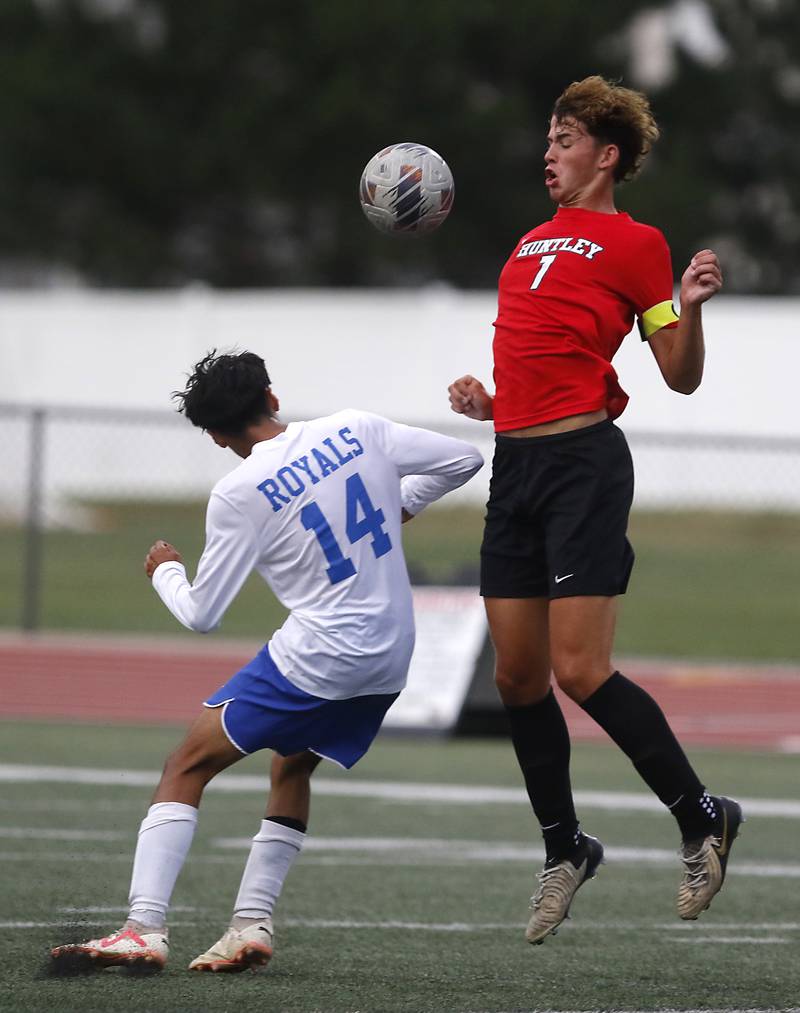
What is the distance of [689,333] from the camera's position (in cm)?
550

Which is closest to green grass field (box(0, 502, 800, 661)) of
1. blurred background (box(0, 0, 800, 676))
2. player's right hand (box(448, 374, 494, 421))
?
blurred background (box(0, 0, 800, 676))

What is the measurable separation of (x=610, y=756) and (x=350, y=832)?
355 centimetres

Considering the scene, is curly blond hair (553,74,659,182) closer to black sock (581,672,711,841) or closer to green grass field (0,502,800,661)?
black sock (581,672,711,841)

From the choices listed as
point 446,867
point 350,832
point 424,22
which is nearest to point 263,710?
point 446,867

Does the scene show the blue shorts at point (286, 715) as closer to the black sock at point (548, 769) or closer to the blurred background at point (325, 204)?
the black sock at point (548, 769)

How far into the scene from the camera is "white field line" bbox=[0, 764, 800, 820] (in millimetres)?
9766

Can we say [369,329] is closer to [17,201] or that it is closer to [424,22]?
[424,22]

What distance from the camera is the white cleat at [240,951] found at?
17.9ft

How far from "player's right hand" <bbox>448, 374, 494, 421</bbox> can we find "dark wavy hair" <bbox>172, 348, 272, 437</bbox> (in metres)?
0.71

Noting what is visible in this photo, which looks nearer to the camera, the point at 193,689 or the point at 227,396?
the point at 227,396

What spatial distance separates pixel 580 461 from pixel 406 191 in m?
1.05

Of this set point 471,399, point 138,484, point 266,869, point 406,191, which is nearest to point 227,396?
point 471,399

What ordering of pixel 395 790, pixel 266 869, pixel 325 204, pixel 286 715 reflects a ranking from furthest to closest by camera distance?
pixel 325 204 < pixel 395 790 < pixel 266 869 < pixel 286 715

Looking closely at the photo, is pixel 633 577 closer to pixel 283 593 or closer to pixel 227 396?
pixel 283 593
